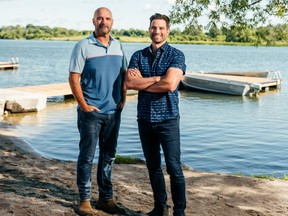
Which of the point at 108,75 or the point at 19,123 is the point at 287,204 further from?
the point at 19,123

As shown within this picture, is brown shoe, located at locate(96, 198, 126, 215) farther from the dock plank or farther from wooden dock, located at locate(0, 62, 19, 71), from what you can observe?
wooden dock, located at locate(0, 62, 19, 71)

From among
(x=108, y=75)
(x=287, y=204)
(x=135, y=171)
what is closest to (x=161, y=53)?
(x=108, y=75)

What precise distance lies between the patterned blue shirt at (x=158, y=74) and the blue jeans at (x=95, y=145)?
0.42m

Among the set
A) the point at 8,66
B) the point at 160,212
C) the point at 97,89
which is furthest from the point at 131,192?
the point at 8,66

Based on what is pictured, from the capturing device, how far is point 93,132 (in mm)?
4715

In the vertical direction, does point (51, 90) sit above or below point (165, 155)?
below

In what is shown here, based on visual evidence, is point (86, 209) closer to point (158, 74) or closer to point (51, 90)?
point (158, 74)

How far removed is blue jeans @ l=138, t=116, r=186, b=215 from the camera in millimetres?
4562

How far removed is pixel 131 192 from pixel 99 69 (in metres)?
2.12

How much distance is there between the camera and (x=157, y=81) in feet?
14.6

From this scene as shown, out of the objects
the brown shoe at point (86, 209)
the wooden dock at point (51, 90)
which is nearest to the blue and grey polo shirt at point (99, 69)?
the brown shoe at point (86, 209)

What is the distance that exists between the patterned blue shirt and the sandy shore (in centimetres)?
128

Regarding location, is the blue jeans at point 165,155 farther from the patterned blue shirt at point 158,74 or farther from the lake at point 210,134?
the lake at point 210,134

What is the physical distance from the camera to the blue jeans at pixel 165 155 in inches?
180
